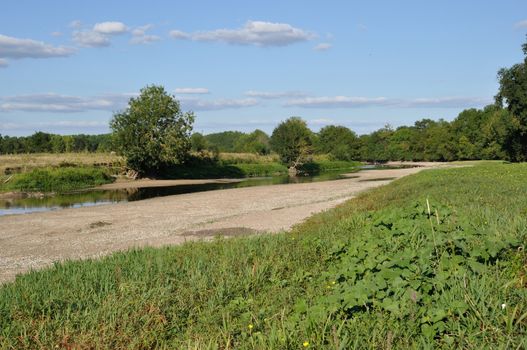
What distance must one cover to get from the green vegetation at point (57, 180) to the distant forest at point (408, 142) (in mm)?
5980

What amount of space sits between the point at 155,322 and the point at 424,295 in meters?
3.84

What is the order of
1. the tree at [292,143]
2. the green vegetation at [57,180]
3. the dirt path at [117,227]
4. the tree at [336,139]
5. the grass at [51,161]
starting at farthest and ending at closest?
1. the tree at [336,139]
2. the tree at [292,143]
3. the grass at [51,161]
4. the green vegetation at [57,180]
5. the dirt path at [117,227]

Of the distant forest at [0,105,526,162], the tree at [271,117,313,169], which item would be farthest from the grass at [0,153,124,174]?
the tree at [271,117,313,169]

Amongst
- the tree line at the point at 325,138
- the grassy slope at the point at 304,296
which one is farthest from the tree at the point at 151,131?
the grassy slope at the point at 304,296

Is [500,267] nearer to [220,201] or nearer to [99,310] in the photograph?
[99,310]

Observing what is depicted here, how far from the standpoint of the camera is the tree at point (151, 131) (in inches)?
2345

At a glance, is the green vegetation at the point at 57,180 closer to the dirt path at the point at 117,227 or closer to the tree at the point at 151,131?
the tree at the point at 151,131

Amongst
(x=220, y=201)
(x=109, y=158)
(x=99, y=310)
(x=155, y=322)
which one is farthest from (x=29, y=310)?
(x=109, y=158)

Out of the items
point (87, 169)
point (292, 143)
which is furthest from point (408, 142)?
point (87, 169)

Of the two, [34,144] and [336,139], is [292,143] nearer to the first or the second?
[34,144]

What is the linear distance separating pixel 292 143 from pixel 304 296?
8426cm

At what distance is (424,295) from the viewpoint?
5715 mm

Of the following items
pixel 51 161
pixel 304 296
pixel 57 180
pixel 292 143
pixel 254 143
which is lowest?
pixel 304 296

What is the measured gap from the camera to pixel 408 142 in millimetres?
150625
